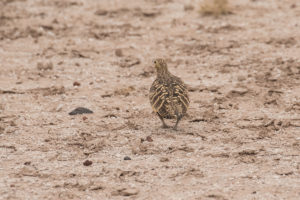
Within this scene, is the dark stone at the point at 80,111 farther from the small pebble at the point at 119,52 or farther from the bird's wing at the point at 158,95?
the small pebble at the point at 119,52

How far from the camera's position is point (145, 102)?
8.70m

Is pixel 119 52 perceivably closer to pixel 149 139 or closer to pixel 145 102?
pixel 145 102

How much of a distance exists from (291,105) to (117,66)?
356 centimetres

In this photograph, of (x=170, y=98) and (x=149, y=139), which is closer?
(x=170, y=98)

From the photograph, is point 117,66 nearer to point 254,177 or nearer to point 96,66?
point 96,66

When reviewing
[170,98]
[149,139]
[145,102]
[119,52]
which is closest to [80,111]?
[145,102]

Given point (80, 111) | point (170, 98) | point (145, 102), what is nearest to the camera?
point (170, 98)

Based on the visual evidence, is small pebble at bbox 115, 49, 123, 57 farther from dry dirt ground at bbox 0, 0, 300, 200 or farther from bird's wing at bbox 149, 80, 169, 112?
bird's wing at bbox 149, 80, 169, 112

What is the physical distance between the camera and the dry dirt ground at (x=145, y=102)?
6020 millimetres

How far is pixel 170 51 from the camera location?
37.3 ft

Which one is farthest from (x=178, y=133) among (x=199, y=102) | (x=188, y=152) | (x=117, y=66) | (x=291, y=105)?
(x=117, y=66)

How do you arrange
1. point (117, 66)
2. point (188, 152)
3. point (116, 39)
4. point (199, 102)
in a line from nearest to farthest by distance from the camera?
point (188, 152) < point (199, 102) < point (117, 66) < point (116, 39)

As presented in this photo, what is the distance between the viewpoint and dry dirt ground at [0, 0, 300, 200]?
602 cm

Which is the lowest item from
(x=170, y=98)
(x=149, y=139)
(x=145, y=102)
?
(x=149, y=139)
